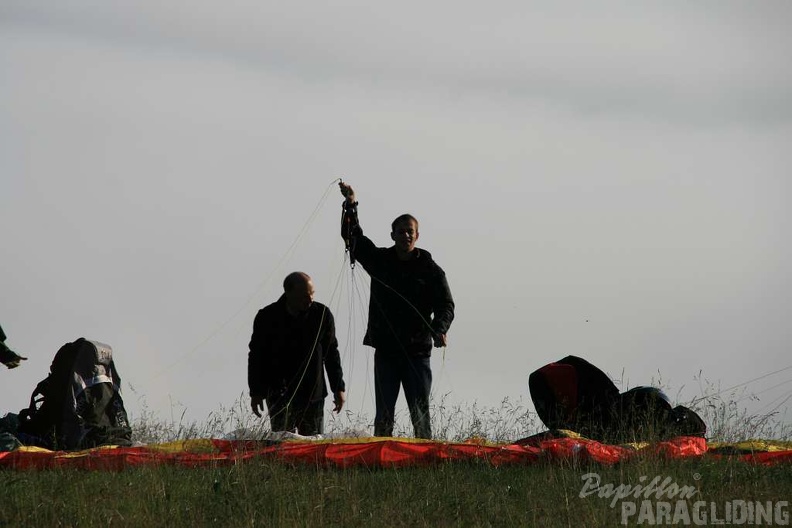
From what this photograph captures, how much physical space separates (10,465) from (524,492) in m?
3.39

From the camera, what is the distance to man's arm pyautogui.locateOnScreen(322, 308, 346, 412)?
10.5 metres

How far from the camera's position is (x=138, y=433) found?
10.4 metres

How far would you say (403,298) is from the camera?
1085 cm

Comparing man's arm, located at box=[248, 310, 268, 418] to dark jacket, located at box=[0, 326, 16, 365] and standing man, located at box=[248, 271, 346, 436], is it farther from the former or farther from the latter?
dark jacket, located at box=[0, 326, 16, 365]

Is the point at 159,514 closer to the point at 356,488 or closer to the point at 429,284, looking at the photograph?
the point at 356,488

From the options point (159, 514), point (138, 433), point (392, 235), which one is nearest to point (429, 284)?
point (392, 235)

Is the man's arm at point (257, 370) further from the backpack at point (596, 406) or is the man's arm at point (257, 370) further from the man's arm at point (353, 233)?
the backpack at point (596, 406)

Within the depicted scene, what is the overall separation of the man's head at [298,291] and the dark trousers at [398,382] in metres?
0.75

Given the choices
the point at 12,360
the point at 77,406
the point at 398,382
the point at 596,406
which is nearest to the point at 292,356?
the point at 398,382

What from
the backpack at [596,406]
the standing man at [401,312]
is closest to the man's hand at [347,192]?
the standing man at [401,312]

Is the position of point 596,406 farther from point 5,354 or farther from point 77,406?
point 5,354

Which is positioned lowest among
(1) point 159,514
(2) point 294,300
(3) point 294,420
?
(1) point 159,514

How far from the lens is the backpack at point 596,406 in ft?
32.4

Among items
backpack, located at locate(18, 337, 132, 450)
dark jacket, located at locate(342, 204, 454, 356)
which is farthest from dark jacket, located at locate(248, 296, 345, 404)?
backpack, located at locate(18, 337, 132, 450)
